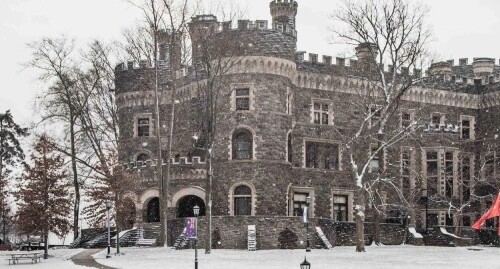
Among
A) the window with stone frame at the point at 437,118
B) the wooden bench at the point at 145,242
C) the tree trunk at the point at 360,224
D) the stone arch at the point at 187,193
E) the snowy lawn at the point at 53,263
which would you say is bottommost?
the snowy lawn at the point at 53,263

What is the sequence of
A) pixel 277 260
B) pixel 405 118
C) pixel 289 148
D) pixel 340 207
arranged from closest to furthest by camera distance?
1. pixel 277 260
2. pixel 289 148
3. pixel 340 207
4. pixel 405 118

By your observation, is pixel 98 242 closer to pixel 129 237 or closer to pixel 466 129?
pixel 129 237

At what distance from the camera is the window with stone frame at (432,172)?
50375 mm

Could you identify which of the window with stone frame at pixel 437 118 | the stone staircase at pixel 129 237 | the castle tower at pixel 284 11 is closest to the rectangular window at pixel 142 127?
the stone staircase at pixel 129 237

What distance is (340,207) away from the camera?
48125mm

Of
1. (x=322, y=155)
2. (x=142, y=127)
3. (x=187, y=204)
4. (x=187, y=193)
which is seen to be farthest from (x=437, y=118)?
(x=142, y=127)

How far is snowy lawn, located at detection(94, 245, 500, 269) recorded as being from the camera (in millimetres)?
28547

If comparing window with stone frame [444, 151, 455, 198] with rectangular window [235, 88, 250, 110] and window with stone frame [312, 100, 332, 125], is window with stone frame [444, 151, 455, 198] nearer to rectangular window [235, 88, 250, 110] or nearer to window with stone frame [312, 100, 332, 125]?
window with stone frame [312, 100, 332, 125]

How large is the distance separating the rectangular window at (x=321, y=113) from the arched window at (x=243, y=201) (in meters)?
7.85

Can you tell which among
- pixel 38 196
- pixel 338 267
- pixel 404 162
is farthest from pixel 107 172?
pixel 404 162

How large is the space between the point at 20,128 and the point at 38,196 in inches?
914

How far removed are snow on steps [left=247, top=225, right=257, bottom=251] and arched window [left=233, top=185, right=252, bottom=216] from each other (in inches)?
160

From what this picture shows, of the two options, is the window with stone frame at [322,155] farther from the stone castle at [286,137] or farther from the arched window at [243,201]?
the arched window at [243,201]

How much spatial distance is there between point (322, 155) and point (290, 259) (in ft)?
57.1
